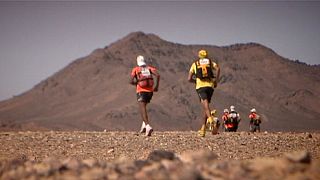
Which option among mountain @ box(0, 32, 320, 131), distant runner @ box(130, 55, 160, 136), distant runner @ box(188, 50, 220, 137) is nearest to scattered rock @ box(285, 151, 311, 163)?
A: distant runner @ box(188, 50, 220, 137)

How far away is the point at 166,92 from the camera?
313ft

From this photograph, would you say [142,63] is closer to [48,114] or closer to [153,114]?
[153,114]

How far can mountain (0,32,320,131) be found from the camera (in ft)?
277

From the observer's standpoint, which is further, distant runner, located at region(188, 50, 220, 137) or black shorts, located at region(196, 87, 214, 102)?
black shorts, located at region(196, 87, 214, 102)

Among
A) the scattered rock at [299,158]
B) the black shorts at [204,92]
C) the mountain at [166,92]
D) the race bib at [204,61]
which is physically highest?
the mountain at [166,92]

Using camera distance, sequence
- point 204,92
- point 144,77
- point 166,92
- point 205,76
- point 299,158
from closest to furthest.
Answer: point 299,158, point 205,76, point 204,92, point 144,77, point 166,92

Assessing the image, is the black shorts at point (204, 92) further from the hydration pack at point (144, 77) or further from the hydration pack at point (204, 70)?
the hydration pack at point (144, 77)

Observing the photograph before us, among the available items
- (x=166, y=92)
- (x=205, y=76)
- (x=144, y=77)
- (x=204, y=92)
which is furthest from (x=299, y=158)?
(x=166, y=92)

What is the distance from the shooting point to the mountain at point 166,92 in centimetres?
8444

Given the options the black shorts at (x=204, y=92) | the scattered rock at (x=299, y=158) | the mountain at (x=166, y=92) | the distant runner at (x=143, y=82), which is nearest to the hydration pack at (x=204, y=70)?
the black shorts at (x=204, y=92)

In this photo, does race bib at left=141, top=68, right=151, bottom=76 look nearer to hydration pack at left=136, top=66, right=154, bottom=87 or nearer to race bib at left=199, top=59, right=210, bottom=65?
hydration pack at left=136, top=66, right=154, bottom=87

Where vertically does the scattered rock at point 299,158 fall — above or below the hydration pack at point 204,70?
below

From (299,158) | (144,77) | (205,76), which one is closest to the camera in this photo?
(299,158)

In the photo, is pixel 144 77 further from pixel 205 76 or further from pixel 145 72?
pixel 205 76
